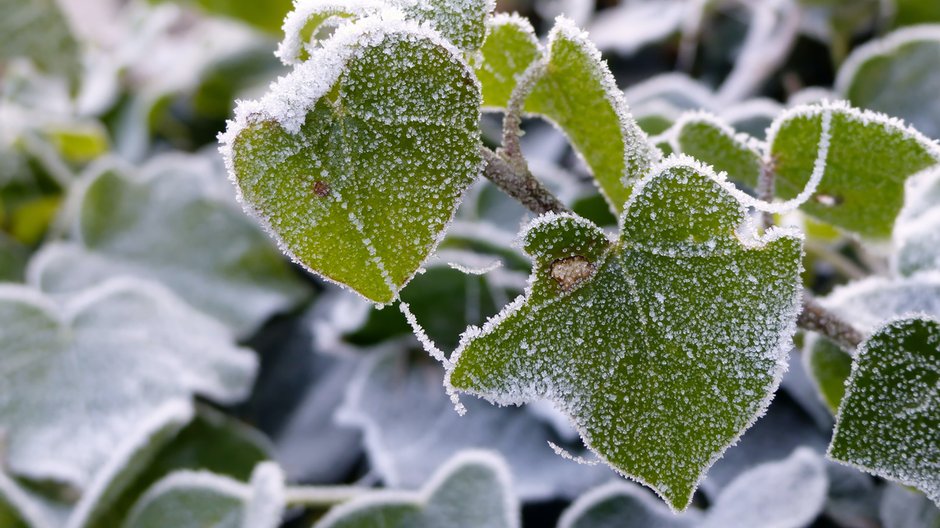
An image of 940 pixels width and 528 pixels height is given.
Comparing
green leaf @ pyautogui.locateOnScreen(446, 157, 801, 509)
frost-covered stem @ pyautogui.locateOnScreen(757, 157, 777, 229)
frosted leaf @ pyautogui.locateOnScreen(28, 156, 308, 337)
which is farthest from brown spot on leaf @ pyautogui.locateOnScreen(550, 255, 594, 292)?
frosted leaf @ pyautogui.locateOnScreen(28, 156, 308, 337)

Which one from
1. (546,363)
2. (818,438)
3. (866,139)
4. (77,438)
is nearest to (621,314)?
(546,363)

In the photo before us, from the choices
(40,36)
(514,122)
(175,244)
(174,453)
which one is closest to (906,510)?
(514,122)

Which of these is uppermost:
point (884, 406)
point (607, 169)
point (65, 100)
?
point (65, 100)

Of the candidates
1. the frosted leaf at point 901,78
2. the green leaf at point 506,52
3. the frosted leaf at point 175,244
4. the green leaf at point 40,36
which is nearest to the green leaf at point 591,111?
the green leaf at point 506,52

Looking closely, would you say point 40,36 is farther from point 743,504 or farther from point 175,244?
point 743,504

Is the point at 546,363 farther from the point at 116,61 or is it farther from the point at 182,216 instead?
the point at 116,61

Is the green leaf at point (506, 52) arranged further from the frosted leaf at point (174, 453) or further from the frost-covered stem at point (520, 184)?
the frosted leaf at point (174, 453)
